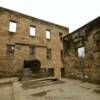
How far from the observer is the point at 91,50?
20.9 feet

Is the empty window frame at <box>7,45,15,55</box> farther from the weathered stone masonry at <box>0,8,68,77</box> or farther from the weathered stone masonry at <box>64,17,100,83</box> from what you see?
the weathered stone masonry at <box>64,17,100,83</box>

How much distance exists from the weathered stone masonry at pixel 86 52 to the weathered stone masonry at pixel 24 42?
17.5ft

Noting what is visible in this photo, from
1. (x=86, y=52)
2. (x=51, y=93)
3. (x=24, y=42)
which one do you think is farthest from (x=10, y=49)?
(x=51, y=93)

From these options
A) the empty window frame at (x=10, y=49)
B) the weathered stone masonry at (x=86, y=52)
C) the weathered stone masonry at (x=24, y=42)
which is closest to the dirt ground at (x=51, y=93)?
the weathered stone masonry at (x=86, y=52)

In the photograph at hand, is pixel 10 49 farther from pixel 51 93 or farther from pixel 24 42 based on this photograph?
pixel 51 93

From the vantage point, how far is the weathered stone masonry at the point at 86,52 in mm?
6016

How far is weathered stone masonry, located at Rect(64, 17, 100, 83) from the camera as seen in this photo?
19.7 feet

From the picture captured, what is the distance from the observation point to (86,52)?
6.71 metres

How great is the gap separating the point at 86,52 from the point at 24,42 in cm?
764

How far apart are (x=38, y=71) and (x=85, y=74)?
3367 millimetres

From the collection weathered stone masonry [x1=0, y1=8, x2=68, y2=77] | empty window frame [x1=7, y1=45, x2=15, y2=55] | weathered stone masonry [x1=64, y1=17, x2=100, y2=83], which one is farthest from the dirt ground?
empty window frame [x1=7, y1=45, x2=15, y2=55]

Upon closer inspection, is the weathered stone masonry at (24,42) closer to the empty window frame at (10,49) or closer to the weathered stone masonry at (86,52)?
the empty window frame at (10,49)

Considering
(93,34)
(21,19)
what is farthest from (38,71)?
(21,19)

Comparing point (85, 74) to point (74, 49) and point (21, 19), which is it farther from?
point (21, 19)
